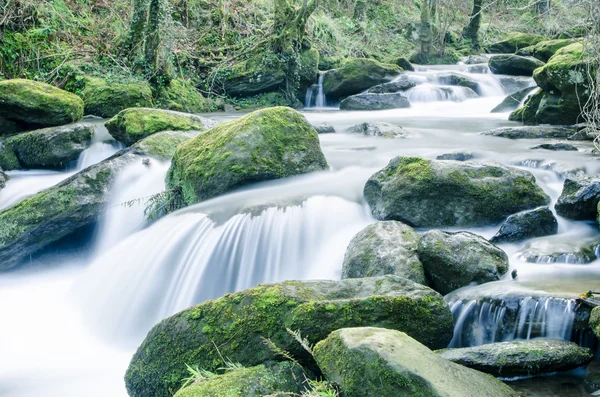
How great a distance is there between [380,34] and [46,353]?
22598 millimetres

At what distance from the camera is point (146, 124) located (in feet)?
29.4

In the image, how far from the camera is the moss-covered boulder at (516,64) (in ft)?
54.5

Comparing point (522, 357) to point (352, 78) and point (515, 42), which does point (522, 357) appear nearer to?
point (352, 78)

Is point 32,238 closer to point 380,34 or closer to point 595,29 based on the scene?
point 595,29

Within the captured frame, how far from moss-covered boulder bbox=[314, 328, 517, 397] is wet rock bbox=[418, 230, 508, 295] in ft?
5.53

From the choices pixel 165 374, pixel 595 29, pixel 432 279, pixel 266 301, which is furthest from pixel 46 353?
pixel 595 29

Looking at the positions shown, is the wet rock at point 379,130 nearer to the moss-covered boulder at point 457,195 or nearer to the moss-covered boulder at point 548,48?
the moss-covered boulder at point 457,195

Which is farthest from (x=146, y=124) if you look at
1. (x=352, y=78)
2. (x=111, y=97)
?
(x=352, y=78)

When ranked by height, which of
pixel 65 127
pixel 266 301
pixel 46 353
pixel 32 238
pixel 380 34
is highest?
pixel 380 34

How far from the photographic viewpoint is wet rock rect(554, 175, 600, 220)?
564 centimetres

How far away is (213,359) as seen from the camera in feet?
10.9

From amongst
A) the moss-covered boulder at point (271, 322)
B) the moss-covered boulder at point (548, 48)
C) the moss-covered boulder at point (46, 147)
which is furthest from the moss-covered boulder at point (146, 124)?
the moss-covered boulder at point (548, 48)

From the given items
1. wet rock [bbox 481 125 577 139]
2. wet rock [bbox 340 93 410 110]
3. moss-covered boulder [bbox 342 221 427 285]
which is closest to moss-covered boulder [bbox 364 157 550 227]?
moss-covered boulder [bbox 342 221 427 285]

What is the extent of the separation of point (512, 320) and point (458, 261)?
0.73 meters
